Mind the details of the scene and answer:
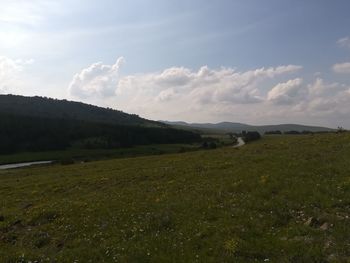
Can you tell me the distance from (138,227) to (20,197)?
69.6 ft

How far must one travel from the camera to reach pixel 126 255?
16875 mm

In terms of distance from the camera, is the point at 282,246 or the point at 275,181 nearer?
the point at 282,246

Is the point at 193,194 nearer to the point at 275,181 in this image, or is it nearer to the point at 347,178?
the point at 275,181

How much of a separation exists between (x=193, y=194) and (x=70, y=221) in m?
8.52

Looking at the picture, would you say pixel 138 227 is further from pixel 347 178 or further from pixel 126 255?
pixel 347 178

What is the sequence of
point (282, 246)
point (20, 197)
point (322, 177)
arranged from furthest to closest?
point (20, 197) < point (322, 177) < point (282, 246)

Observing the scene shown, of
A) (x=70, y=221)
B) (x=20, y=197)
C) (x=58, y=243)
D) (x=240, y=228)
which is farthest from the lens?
(x=20, y=197)

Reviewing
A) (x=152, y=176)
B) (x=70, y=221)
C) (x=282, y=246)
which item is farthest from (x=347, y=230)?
(x=152, y=176)

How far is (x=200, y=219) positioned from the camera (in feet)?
68.3

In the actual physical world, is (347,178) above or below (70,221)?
above

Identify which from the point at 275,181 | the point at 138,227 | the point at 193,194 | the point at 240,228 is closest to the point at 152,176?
the point at 193,194

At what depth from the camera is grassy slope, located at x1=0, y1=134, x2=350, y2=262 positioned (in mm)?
16312

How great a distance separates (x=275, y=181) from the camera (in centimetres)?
2695

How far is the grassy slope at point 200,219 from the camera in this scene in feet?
53.5
